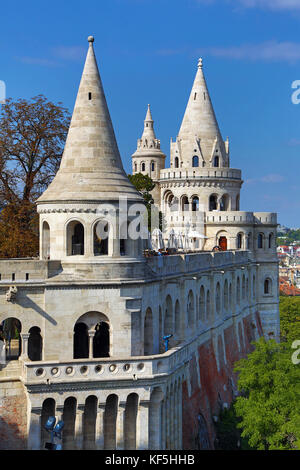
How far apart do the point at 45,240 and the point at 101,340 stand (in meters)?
4.25

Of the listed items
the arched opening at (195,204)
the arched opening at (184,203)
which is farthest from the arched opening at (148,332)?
the arched opening at (195,204)

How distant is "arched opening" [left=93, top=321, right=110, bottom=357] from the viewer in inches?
1058

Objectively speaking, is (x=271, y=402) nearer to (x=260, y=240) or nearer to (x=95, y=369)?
(x=95, y=369)

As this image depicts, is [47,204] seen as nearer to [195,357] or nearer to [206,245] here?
[195,357]

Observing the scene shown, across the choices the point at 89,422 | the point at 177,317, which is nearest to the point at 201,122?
the point at 177,317

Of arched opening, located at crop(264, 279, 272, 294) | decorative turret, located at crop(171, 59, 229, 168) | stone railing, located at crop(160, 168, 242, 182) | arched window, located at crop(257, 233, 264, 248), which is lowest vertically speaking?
arched opening, located at crop(264, 279, 272, 294)

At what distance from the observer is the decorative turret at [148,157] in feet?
208

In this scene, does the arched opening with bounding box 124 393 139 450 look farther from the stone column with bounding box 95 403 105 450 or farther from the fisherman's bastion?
Result: the stone column with bounding box 95 403 105 450

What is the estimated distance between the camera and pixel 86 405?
945 inches

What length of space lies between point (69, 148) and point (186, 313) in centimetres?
1057

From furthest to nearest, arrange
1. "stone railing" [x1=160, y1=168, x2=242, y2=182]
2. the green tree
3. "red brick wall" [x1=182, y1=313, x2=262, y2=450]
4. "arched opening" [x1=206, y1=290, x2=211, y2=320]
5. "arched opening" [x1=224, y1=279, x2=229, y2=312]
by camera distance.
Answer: "stone railing" [x1=160, y1=168, x2=242, y2=182], "arched opening" [x1=224, y1=279, x2=229, y2=312], "arched opening" [x1=206, y1=290, x2=211, y2=320], "red brick wall" [x1=182, y1=313, x2=262, y2=450], the green tree

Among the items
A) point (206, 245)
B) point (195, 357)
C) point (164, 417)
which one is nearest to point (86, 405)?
point (164, 417)

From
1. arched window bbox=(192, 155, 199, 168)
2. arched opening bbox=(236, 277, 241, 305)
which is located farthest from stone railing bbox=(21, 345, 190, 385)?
arched window bbox=(192, 155, 199, 168)

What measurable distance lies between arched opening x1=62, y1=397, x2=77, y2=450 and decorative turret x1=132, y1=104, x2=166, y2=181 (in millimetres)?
40231
